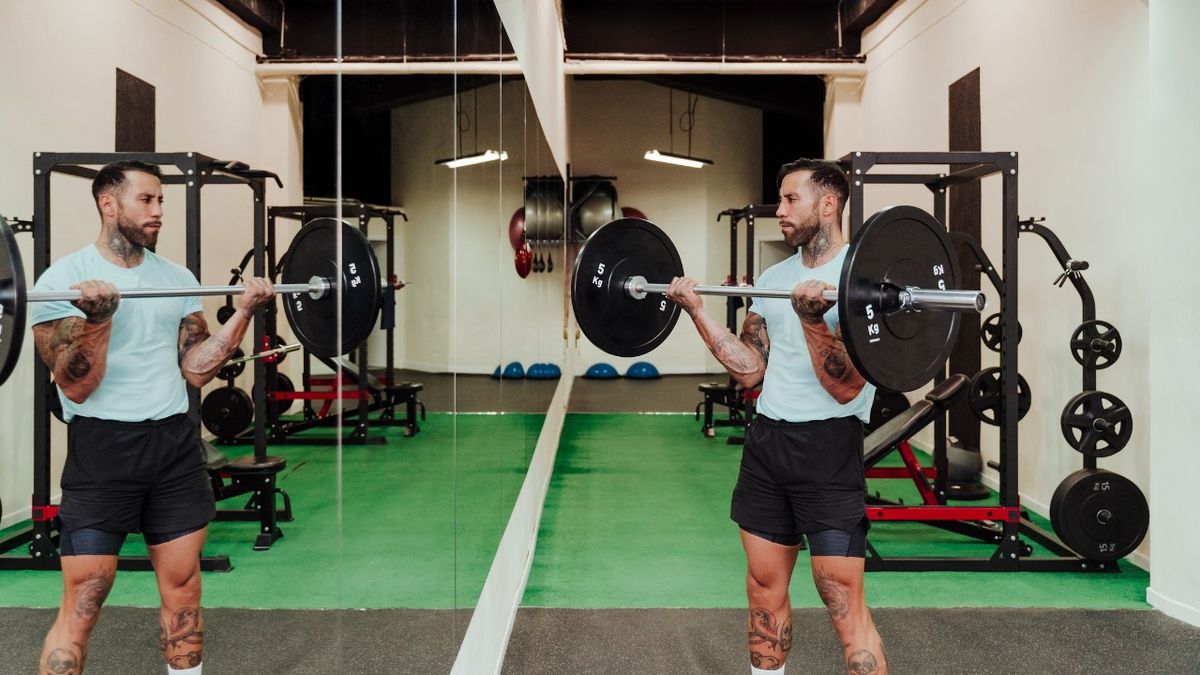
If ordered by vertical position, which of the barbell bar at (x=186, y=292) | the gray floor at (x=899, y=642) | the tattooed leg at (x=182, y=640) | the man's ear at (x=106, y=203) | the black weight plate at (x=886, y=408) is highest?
the man's ear at (x=106, y=203)

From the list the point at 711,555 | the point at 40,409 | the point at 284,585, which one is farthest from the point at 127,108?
the point at 711,555

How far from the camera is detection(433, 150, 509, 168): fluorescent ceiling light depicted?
1843 mm

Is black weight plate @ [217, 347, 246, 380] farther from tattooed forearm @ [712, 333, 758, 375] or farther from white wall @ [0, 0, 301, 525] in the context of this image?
tattooed forearm @ [712, 333, 758, 375]

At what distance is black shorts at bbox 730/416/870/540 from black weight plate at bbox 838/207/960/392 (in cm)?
34

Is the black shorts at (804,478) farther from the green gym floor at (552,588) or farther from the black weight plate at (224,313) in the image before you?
the black weight plate at (224,313)

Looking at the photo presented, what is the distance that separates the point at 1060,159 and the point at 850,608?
11.1 ft

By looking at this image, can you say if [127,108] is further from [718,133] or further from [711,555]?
[718,133]

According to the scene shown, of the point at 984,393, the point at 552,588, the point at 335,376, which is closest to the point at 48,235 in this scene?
the point at 335,376

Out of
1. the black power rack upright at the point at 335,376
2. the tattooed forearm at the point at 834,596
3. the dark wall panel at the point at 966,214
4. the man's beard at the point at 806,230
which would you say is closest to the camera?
the black power rack upright at the point at 335,376

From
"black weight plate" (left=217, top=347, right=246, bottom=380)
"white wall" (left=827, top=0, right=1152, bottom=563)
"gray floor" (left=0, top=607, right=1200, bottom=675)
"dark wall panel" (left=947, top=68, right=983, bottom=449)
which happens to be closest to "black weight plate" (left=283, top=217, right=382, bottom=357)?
"black weight plate" (left=217, top=347, right=246, bottom=380)

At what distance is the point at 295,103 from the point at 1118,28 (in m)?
4.10

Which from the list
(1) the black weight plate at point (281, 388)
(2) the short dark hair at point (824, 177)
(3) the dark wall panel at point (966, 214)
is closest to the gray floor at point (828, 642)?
(1) the black weight plate at point (281, 388)

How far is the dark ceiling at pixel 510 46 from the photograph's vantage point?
0.96 meters

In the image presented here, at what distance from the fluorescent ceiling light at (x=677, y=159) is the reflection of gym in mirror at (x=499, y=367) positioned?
201 inches
